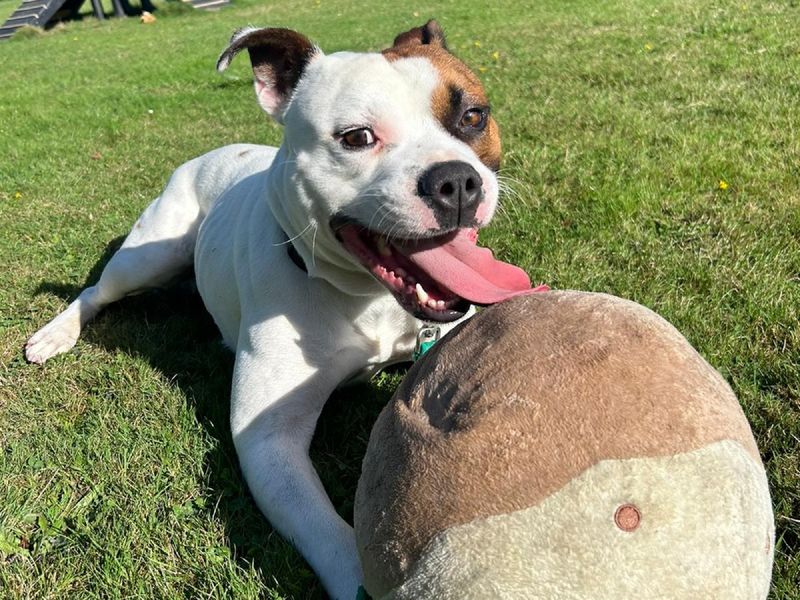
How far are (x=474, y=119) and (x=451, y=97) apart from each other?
160mm

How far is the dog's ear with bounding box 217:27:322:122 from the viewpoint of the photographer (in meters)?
2.95

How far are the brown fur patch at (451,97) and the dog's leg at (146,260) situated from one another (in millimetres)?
1971

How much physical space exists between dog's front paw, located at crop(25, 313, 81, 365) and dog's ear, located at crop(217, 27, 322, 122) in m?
1.82

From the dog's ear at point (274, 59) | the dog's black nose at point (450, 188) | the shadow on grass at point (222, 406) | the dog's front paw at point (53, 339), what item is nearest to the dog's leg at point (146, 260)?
the dog's front paw at point (53, 339)

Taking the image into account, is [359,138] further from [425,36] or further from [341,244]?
[425,36]

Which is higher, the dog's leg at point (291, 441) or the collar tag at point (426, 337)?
the collar tag at point (426, 337)

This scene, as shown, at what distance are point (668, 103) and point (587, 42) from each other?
4090 millimetres

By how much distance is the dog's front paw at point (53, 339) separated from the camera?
3.84m

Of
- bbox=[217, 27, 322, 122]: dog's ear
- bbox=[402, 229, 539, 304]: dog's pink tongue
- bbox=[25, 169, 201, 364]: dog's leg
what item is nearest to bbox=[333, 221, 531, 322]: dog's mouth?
bbox=[402, 229, 539, 304]: dog's pink tongue

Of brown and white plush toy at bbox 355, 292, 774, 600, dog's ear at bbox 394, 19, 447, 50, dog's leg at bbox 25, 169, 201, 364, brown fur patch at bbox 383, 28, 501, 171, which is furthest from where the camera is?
dog's leg at bbox 25, 169, 201, 364

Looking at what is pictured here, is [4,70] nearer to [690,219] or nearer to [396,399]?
[690,219]

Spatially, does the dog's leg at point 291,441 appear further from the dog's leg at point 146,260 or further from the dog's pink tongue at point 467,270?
the dog's leg at point 146,260

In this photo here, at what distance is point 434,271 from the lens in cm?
255

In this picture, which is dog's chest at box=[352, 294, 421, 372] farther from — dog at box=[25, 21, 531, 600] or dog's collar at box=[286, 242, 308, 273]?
dog's collar at box=[286, 242, 308, 273]
